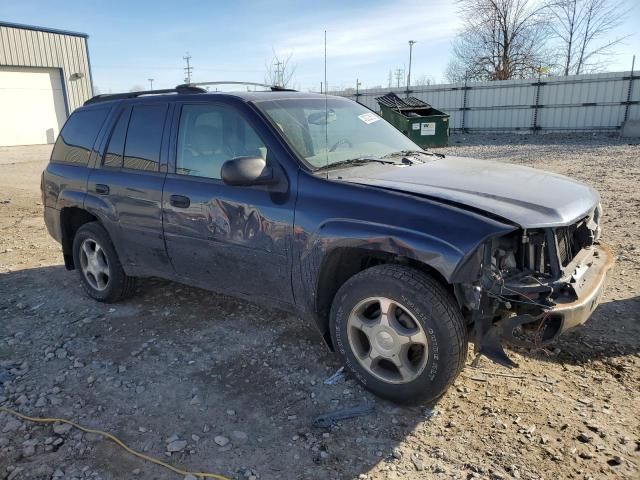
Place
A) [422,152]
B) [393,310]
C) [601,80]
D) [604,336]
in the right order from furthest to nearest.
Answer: [601,80], [422,152], [604,336], [393,310]

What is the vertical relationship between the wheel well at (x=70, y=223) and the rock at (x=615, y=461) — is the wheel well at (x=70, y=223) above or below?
above

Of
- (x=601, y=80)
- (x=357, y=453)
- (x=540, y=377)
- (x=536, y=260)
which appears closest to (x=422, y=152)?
(x=536, y=260)

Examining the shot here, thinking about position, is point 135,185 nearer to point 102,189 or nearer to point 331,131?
point 102,189

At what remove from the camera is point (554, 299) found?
263cm

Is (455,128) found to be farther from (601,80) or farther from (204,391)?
(204,391)

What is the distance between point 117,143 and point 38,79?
2208cm

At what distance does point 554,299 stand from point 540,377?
0.87 m

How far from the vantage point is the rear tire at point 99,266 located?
4.55m

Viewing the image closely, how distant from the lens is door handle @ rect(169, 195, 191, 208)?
3688mm

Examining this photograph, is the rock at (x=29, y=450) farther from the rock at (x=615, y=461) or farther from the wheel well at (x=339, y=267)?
the rock at (x=615, y=461)

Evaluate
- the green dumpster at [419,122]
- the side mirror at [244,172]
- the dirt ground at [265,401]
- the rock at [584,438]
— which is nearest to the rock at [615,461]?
the dirt ground at [265,401]

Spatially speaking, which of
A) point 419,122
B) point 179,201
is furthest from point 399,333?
point 419,122

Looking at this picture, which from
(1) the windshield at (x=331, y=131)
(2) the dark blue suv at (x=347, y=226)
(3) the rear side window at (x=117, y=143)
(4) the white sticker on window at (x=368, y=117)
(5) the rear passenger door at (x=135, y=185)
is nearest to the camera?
(2) the dark blue suv at (x=347, y=226)

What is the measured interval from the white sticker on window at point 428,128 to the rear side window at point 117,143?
1407 cm
